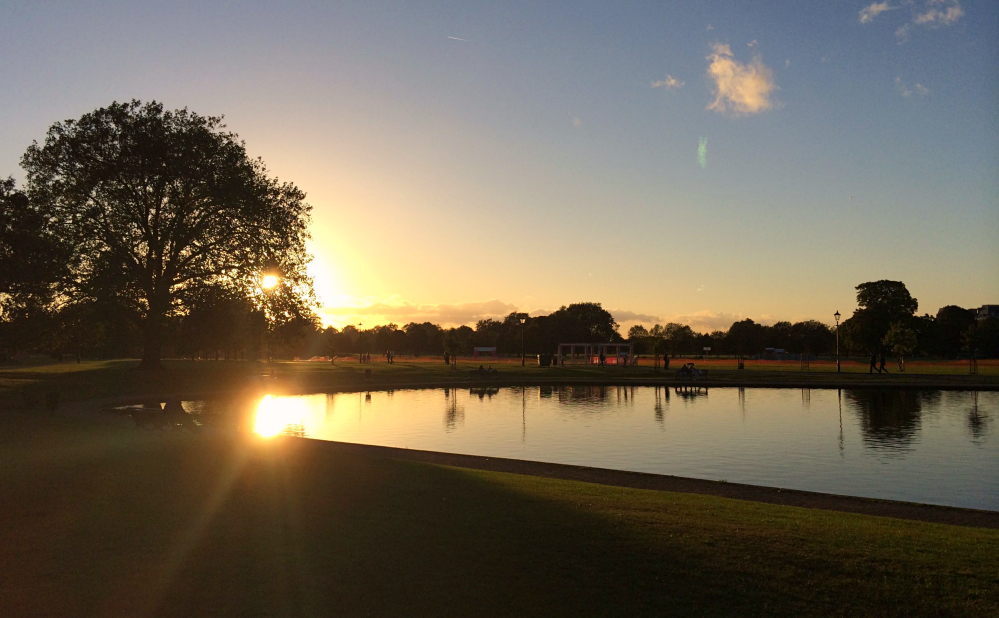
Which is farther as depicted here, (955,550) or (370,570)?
(955,550)

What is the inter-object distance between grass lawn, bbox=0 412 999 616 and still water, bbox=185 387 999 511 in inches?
265

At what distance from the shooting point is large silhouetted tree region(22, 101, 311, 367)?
3972cm

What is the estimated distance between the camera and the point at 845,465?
62.0ft

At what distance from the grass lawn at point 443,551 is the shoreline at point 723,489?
1.08 meters

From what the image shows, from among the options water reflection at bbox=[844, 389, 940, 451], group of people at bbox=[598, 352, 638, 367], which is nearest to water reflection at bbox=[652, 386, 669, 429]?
water reflection at bbox=[844, 389, 940, 451]

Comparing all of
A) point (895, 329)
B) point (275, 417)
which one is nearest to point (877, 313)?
point (895, 329)

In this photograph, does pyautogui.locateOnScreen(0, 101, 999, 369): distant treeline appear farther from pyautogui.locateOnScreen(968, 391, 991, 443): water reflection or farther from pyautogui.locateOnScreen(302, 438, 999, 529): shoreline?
pyautogui.locateOnScreen(968, 391, 991, 443): water reflection

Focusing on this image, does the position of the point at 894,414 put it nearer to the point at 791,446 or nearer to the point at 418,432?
the point at 791,446

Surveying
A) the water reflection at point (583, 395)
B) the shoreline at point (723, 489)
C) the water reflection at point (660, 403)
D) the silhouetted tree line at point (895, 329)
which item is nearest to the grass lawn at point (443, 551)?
the shoreline at point (723, 489)

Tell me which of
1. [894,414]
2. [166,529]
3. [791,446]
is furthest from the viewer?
[894,414]

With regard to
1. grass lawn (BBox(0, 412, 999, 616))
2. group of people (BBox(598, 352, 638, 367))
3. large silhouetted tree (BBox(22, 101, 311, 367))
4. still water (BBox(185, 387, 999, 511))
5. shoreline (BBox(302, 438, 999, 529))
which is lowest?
still water (BBox(185, 387, 999, 511))

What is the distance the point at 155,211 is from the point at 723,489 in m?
39.4

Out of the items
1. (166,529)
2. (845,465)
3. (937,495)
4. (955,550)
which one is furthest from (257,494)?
(845,465)

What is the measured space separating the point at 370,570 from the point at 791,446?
1842 centimetres
